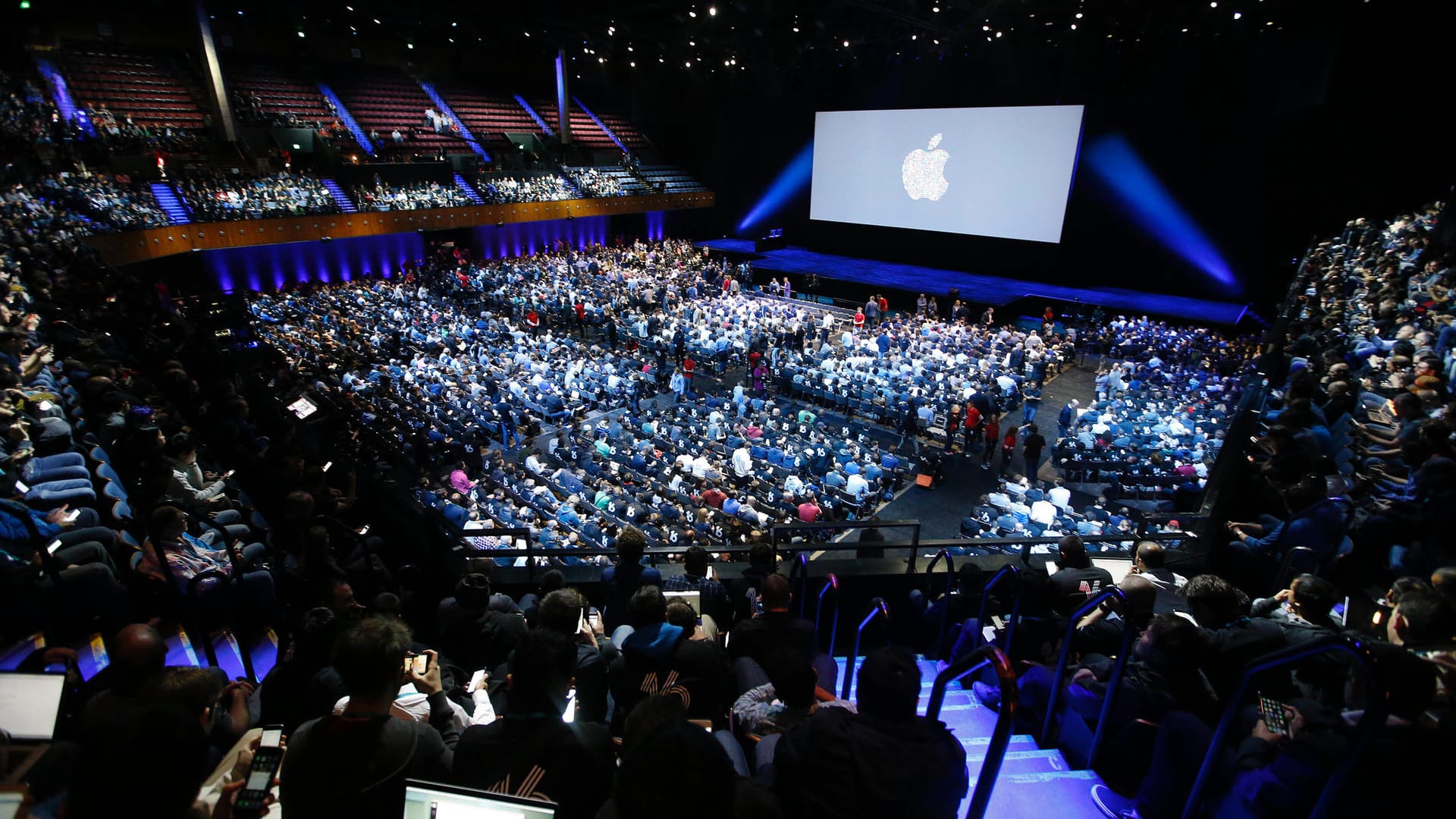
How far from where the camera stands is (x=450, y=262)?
29.4 metres

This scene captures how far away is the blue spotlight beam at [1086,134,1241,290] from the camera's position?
22.8 metres

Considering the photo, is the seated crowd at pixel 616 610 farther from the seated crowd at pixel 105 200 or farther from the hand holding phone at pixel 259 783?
the seated crowd at pixel 105 200

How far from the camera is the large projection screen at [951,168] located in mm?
24750

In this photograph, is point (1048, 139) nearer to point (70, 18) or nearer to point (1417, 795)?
point (1417, 795)

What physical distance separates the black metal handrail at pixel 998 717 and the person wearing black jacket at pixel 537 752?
4.12 ft

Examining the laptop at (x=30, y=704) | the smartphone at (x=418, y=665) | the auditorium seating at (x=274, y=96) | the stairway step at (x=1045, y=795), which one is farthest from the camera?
the auditorium seating at (x=274, y=96)

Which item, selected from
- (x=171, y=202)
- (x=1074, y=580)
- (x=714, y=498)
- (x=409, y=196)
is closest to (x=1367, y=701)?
(x=1074, y=580)

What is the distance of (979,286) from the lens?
25.7 m

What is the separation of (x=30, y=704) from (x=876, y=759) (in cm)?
327

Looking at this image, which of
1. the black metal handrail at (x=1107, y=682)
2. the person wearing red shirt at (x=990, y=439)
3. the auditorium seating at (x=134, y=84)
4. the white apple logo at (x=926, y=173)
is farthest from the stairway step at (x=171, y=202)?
the white apple logo at (x=926, y=173)

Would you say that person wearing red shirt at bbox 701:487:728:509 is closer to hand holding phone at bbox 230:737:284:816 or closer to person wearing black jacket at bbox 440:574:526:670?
person wearing black jacket at bbox 440:574:526:670

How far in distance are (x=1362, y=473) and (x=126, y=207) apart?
27507 millimetres

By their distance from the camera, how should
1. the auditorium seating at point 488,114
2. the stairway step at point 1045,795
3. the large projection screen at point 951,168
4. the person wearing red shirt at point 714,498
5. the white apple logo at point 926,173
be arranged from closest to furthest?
the stairway step at point 1045,795
the person wearing red shirt at point 714,498
the large projection screen at point 951,168
the white apple logo at point 926,173
the auditorium seating at point 488,114

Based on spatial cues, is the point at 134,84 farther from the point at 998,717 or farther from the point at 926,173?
the point at 998,717
